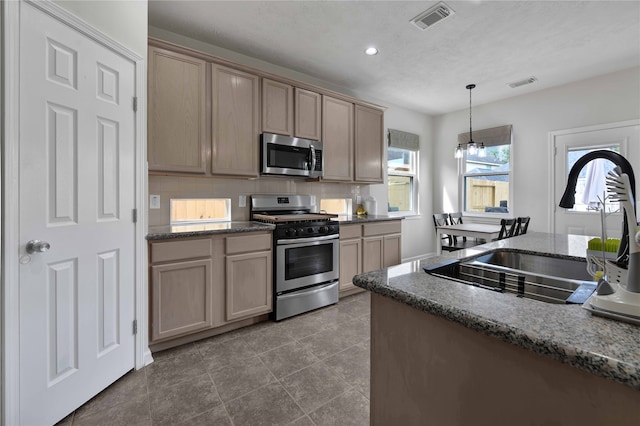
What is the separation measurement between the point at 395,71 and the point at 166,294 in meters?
3.39

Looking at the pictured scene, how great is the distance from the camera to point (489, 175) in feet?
15.9

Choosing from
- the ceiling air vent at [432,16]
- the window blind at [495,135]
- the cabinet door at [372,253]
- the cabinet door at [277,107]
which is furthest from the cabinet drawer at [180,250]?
the window blind at [495,135]

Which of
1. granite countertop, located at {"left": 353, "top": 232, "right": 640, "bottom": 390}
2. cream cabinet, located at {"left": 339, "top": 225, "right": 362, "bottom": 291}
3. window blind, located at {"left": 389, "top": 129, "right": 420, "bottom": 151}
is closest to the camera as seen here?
granite countertop, located at {"left": 353, "top": 232, "right": 640, "bottom": 390}

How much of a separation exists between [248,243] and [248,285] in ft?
1.20

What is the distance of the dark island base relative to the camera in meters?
0.57

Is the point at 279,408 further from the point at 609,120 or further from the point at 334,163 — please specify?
the point at 609,120

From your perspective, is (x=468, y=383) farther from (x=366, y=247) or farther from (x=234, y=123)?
(x=366, y=247)

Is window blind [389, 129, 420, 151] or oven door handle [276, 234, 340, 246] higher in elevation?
window blind [389, 129, 420, 151]

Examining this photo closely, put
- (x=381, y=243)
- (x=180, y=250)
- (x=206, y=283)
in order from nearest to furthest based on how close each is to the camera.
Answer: (x=180, y=250) < (x=206, y=283) < (x=381, y=243)

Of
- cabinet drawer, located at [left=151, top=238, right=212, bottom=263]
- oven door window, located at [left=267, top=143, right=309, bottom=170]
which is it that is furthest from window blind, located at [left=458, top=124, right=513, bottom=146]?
cabinet drawer, located at [left=151, top=238, right=212, bottom=263]

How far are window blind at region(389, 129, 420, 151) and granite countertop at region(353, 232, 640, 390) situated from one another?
4041mm

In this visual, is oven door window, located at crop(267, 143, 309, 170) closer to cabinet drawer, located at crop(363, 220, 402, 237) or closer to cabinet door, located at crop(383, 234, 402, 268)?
cabinet drawer, located at crop(363, 220, 402, 237)

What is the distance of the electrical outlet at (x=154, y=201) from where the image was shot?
2.68 m

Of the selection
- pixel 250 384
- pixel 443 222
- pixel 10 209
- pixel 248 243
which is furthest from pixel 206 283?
pixel 443 222
